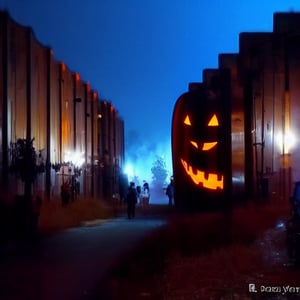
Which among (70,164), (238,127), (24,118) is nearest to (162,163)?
(70,164)

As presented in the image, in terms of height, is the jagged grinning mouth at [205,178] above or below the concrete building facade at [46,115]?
below

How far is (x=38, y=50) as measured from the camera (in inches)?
1531

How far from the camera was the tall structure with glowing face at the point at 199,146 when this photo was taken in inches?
539

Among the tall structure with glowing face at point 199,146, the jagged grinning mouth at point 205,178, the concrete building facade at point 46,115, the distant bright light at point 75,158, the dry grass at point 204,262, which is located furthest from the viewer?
the distant bright light at point 75,158

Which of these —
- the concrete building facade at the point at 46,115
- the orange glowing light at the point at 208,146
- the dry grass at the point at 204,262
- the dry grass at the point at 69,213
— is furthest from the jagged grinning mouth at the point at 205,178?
the concrete building facade at the point at 46,115

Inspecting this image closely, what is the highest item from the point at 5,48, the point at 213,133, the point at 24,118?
the point at 5,48

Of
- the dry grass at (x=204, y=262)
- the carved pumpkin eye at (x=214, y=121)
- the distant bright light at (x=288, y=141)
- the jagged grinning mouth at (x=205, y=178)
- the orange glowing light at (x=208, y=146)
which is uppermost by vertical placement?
the distant bright light at (x=288, y=141)

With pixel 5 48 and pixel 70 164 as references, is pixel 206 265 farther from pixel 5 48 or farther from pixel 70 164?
pixel 70 164

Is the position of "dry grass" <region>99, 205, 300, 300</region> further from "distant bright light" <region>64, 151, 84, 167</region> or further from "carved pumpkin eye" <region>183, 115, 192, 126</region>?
"distant bright light" <region>64, 151, 84, 167</region>

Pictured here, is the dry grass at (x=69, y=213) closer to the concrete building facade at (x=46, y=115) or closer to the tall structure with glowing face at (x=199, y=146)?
the concrete building facade at (x=46, y=115)

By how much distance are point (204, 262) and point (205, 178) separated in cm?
153

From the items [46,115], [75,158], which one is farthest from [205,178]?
[75,158]

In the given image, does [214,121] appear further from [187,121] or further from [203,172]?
[203,172]

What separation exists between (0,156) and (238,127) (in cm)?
1677
